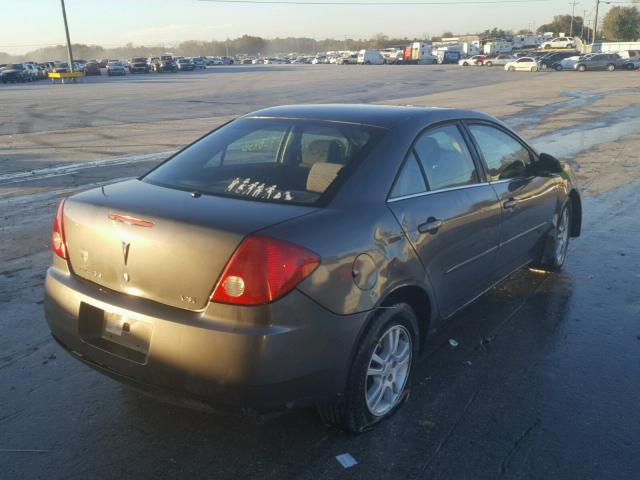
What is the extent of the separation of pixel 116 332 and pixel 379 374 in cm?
136

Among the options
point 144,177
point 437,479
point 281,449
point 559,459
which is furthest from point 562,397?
point 144,177

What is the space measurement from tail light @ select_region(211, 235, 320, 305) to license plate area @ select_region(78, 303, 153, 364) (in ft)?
1.35

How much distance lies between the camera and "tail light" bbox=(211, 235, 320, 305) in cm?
256

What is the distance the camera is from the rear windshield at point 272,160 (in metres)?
3.20

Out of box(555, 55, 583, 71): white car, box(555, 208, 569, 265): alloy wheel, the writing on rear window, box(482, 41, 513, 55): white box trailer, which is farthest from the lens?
box(482, 41, 513, 55): white box trailer

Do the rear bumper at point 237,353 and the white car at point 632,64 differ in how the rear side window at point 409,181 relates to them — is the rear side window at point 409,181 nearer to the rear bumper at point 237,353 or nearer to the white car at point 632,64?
the rear bumper at point 237,353

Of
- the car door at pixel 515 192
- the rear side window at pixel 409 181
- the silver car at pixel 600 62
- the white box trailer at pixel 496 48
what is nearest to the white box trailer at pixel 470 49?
the white box trailer at pixel 496 48

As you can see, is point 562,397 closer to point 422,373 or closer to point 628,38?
point 422,373

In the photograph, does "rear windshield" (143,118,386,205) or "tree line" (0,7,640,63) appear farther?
"tree line" (0,7,640,63)

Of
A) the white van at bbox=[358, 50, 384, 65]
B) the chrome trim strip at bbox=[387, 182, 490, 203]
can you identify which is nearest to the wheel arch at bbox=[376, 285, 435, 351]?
the chrome trim strip at bbox=[387, 182, 490, 203]

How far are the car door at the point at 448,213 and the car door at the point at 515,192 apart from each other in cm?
17

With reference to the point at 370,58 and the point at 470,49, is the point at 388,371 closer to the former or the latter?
the point at 370,58

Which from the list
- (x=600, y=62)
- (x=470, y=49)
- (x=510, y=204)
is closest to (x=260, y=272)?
(x=510, y=204)

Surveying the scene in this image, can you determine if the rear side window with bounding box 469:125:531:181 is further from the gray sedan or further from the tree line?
the tree line
